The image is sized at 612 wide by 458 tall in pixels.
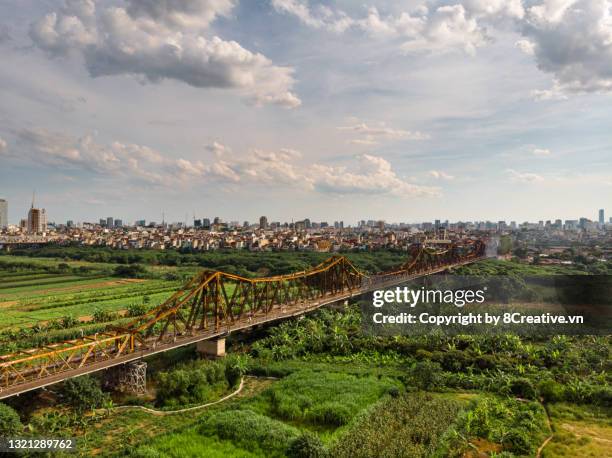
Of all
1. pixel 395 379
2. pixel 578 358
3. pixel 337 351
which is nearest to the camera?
pixel 395 379

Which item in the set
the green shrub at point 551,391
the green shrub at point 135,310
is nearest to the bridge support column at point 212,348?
the green shrub at point 135,310

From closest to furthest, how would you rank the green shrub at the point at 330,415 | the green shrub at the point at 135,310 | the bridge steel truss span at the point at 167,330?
the bridge steel truss span at the point at 167,330 → the green shrub at the point at 330,415 → the green shrub at the point at 135,310

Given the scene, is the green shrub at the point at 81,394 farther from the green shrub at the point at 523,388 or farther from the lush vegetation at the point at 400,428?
the green shrub at the point at 523,388

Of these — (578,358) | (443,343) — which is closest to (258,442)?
(443,343)

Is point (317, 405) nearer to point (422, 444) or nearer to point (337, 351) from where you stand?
point (422, 444)

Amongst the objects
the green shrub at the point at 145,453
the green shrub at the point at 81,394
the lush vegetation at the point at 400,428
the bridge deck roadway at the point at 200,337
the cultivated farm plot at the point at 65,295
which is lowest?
the cultivated farm plot at the point at 65,295

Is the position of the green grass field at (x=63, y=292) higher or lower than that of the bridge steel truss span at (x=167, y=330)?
lower

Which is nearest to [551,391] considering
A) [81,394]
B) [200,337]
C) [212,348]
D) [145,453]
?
[145,453]
